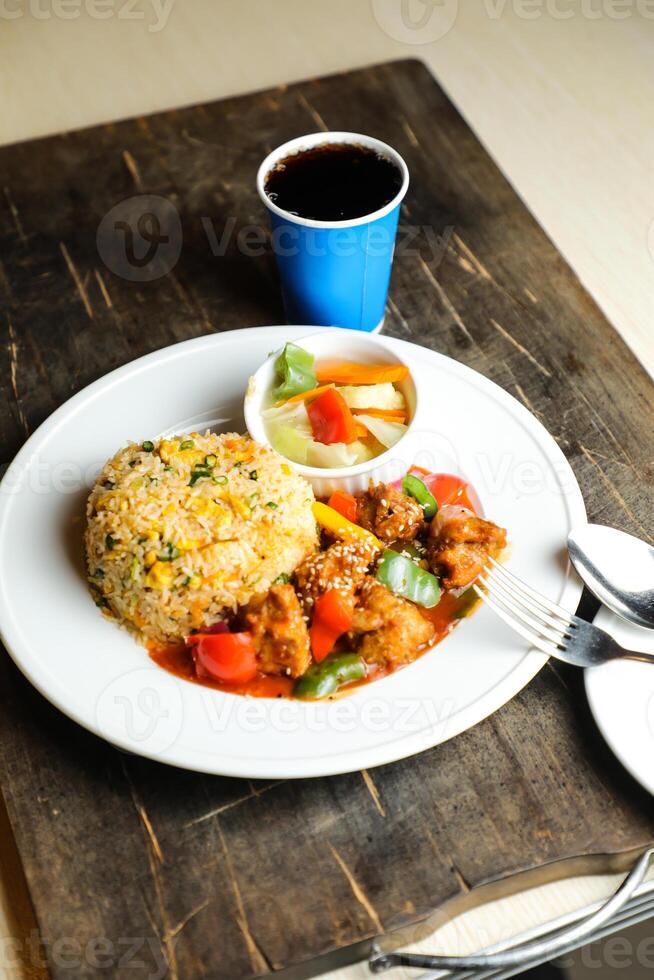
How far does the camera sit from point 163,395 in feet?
8.27

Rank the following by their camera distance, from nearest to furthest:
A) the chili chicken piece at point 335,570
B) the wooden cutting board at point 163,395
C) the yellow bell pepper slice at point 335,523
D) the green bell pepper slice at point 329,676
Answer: the wooden cutting board at point 163,395 → the green bell pepper slice at point 329,676 → the chili chicken piece at point 335,570 → the yellow bell pepper slice at point 335,523

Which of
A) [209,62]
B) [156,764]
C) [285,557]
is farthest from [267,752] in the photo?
[209,62]

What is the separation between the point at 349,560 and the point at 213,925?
0.78 metres

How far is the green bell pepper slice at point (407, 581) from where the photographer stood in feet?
6.82

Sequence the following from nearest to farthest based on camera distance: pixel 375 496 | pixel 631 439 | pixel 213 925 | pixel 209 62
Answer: pixel 213 925 < pixel 375 496 < pixel 631 439 < pixel 209 62

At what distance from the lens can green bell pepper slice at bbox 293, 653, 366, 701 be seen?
76.7 inches

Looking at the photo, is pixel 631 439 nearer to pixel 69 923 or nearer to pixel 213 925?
pixel 213 925

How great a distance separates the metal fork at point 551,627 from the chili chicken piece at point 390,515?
0.23 metres

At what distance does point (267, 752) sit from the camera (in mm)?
1848

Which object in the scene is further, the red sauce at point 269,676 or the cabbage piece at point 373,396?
the cabbage piece at point 373,396

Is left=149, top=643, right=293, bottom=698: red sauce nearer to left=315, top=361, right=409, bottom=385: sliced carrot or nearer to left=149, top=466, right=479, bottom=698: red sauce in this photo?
left=149, top=466, right=479, bottom=698: red sauce

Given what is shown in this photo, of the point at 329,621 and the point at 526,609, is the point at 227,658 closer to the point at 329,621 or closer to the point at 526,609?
the point at 329,621

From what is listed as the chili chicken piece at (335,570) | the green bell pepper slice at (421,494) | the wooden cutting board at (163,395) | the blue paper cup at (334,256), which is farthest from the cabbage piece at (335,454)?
the blue paper cup at (334,256)

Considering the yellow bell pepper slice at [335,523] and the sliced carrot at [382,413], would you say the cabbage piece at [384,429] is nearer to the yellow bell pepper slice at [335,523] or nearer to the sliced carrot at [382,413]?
the sliced carrot at [382,413]
